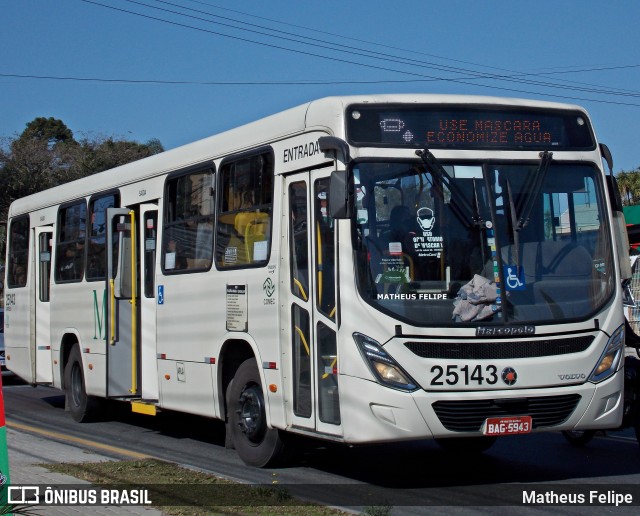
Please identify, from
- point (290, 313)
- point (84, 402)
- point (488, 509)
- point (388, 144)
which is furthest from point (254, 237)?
point (84, 402)

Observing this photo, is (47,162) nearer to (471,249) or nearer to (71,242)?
(71,242)

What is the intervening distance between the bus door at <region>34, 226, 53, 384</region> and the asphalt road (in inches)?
80.3

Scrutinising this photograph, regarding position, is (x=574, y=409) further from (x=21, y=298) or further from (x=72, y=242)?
A: (x=21, y=298)

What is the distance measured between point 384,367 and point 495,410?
100 cm

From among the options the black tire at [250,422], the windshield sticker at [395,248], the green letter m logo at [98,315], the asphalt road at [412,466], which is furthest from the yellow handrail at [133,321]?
the windshield sticker at [395,248]

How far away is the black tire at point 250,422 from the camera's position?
10.2m

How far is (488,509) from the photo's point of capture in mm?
8211

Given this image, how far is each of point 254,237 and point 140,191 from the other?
11.4 feet

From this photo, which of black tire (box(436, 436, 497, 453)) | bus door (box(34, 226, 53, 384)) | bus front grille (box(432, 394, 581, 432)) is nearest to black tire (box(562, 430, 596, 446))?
black tire (box(436, 436, 497, 453))

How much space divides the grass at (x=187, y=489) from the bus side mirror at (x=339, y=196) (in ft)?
7.67

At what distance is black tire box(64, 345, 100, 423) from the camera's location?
49.3ft

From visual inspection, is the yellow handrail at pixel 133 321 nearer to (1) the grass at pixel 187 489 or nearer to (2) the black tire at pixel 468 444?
(1) the grass at pixel 187 489

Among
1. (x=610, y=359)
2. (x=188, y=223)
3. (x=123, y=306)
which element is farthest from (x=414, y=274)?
(x=123, y=306)

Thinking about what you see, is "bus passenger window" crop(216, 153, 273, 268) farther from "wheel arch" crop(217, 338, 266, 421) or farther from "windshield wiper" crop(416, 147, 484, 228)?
"windshield wiper" crop(416, 147, 484, 228)
